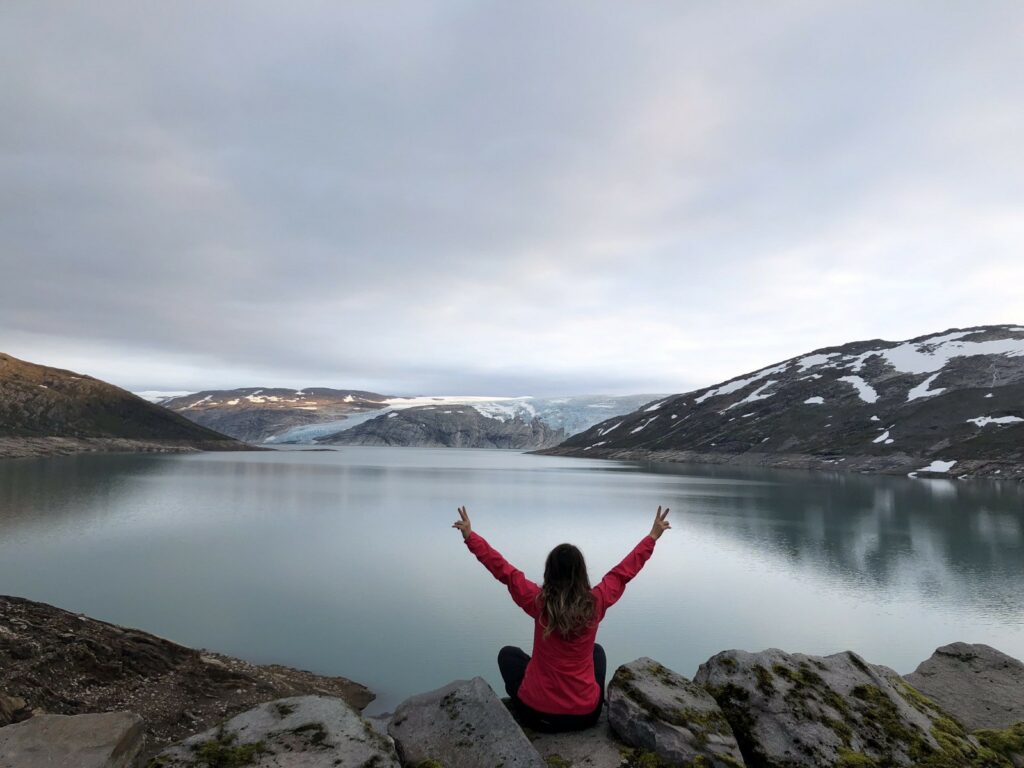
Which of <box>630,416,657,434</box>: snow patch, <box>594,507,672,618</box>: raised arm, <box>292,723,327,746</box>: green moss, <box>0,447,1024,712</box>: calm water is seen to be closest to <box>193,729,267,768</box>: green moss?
<box>292,723,327,746</box>: green moss

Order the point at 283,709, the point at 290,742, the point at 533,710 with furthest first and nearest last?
the point at 533,710
the point at 283,709
the point at 290,742

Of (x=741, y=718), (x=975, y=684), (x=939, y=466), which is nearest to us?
(x=741, y=718)

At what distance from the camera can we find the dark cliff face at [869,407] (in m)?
104

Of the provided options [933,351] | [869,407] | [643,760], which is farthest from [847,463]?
[643,760]

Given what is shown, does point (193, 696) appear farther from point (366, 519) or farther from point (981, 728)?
point (366, 519)

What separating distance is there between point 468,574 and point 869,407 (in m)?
134

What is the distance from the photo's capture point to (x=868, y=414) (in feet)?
424

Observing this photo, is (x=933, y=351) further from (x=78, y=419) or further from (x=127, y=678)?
(x=78, y=419)

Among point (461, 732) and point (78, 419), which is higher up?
point (78, 419)

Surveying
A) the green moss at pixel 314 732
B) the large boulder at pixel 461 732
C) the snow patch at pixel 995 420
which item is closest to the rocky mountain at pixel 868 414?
the snow patch at pixel 995 420

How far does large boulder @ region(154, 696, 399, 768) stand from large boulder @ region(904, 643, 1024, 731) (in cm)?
922

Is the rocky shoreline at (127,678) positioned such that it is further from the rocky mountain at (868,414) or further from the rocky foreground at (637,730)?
the rocky mountain at (868,414)

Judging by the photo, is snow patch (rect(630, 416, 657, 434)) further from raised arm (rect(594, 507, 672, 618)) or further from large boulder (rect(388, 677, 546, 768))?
large boulder (rect(388, 677, 546, 768))

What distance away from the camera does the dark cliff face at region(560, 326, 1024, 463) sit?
104 meters
